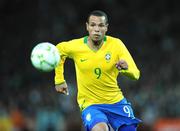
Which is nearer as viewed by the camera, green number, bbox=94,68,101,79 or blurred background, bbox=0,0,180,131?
green number, bbox=94,68,101,79

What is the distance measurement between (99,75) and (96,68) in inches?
4.5

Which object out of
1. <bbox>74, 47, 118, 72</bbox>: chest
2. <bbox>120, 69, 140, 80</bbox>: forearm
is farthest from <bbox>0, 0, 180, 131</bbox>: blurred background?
<bbox>120, 69, 140, 80</bbox>: forearm

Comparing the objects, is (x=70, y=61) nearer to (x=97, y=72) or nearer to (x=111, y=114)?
(x=111, y=114)

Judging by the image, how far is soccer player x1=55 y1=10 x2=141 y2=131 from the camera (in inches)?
372

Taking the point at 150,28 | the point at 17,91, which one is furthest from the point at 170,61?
the point at 17,91

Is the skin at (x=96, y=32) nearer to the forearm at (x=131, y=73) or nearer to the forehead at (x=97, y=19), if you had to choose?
the forehead at (x=97, y=19)

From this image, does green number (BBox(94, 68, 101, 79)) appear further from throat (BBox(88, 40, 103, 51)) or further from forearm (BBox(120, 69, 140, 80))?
forearm (BBox(120, 69, 140, 80))

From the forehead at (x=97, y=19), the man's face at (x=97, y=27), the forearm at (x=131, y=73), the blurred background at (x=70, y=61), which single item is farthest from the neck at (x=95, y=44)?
the blurred background at (x=70, y=61)

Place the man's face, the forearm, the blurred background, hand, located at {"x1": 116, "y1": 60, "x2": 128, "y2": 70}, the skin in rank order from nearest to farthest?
hand, located at {"x1": 116, "y1": 60, "x2": 128, "y2": 70} < the forearm < the skin < the man's face < the blurred background

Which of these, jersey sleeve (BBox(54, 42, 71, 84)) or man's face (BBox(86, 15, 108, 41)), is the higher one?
man's face (BBox(86, 15, 108, 41))

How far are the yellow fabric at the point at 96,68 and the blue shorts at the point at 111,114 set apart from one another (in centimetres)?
8

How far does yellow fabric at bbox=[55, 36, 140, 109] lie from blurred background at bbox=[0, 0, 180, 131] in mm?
6483

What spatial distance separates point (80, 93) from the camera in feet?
31.7

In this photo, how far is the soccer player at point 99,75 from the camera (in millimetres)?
9438
